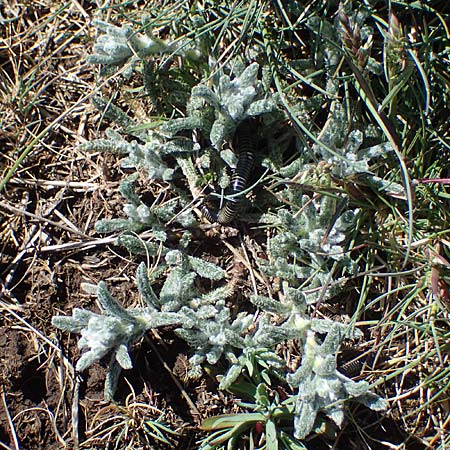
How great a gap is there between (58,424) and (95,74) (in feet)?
6.46

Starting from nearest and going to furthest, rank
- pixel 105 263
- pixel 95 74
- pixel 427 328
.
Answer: pixel 427 328, pixel 105 263, pixel 95 74

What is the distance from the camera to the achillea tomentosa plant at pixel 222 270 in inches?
108

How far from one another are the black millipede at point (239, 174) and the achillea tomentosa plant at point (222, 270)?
9 cm

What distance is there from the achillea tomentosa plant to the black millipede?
0.09 metres

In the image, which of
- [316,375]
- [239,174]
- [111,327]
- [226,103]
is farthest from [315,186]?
[111,327]

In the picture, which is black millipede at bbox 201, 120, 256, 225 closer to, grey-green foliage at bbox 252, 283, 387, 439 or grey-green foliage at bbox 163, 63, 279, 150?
grey-green foliage at bbox 163, 63, 279, 150

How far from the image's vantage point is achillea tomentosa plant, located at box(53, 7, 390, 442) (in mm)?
2738

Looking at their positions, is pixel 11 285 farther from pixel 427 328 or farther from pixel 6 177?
pixel 427 328

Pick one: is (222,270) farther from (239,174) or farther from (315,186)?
(315,186)

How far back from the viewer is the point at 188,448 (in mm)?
2924

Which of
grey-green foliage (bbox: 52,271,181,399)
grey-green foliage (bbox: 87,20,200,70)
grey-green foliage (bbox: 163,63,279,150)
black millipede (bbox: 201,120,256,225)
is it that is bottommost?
grey-green foliage (bbox: 52,271,181,399)

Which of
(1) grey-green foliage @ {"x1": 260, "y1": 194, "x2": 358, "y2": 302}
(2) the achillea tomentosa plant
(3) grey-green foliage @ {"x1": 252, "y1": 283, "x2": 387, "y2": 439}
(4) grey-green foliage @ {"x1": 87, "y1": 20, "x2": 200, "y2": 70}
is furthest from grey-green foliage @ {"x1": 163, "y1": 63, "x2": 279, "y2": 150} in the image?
(3) grey-green foliage @ {"x1": 252, "y1": 283, "x2": 387, "y2": 439}

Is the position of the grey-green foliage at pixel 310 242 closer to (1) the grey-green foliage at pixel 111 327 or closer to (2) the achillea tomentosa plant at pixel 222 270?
(2) the achillea tomentosa plant at pixel 222 270

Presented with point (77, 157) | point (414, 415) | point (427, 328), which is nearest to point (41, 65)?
point (77, 157)
